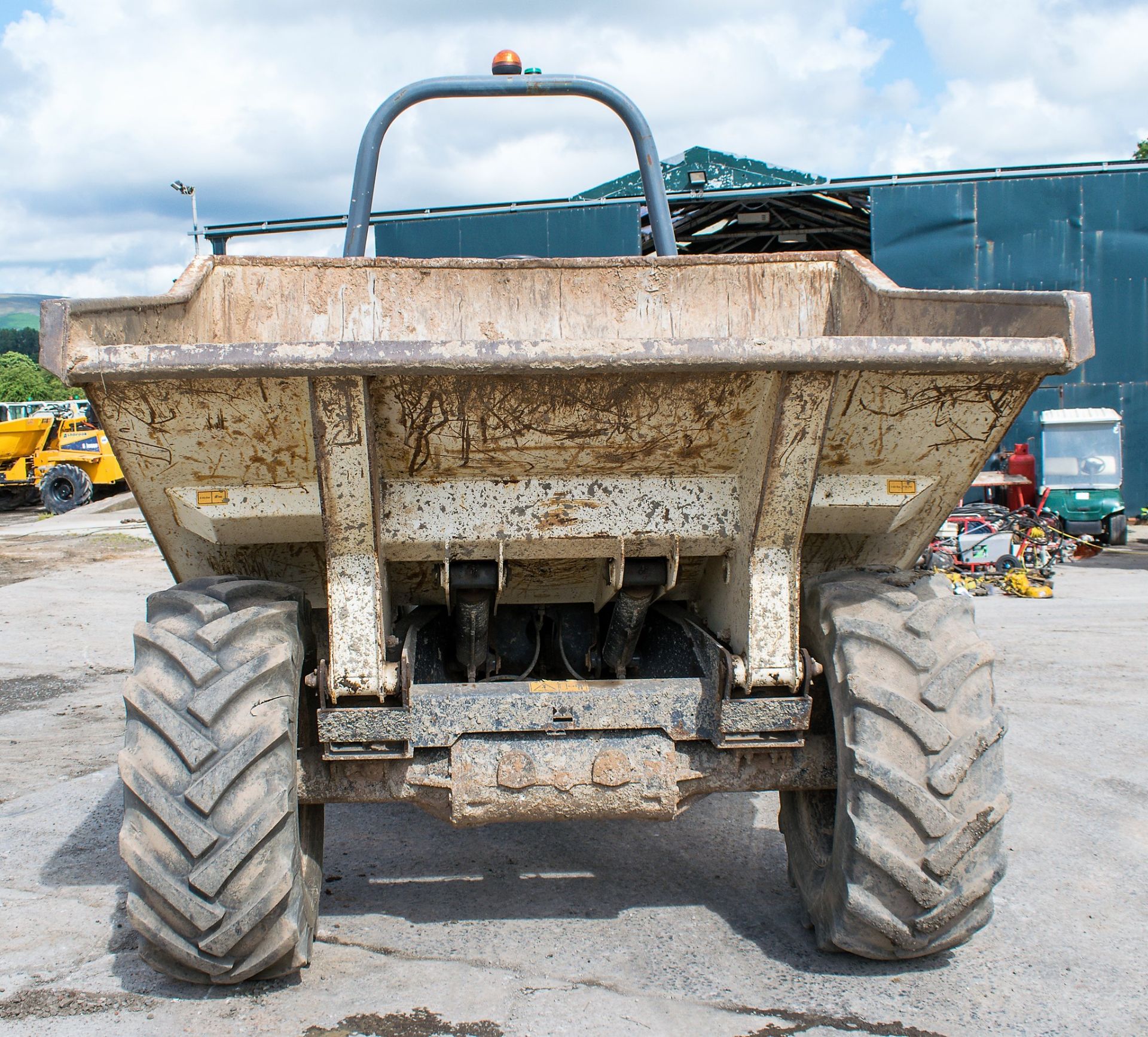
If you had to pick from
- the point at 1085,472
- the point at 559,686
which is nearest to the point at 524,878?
the point at 559,686

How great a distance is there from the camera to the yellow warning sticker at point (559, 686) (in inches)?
110

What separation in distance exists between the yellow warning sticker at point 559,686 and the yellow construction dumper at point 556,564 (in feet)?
0.06

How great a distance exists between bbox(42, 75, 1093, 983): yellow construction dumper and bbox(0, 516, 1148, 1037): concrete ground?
0.57 ft

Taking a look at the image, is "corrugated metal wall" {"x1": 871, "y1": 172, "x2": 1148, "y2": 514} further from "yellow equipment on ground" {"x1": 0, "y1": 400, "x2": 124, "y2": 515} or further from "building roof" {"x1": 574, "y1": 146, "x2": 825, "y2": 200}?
"yellow equipment on ground" {"x1": 0, "y1": 400, "x2": 124, "y2": 515}

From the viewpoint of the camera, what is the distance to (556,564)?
127 inches

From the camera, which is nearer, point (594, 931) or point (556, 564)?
point (594, 931)

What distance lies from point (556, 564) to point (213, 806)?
49.9 inches

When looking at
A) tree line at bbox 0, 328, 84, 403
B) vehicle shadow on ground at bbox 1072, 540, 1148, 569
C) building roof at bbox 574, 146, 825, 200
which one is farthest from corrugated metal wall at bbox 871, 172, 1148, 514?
tree line at bbox 0, 328, 84, 403

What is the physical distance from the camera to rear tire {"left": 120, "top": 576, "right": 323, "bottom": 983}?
2.40 metres

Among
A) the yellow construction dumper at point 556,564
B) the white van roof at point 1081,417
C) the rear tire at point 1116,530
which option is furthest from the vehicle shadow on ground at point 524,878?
the white van roof at point 1081,417

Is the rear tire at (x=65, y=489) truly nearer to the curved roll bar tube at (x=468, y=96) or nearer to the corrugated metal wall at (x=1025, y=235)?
the corrugated metal wall at (x=1025, y=235)

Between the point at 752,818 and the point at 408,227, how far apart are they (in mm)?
15540

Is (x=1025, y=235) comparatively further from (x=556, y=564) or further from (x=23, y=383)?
(x=23, y=383)

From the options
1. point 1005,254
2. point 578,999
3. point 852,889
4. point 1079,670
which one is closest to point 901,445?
point 852,889
